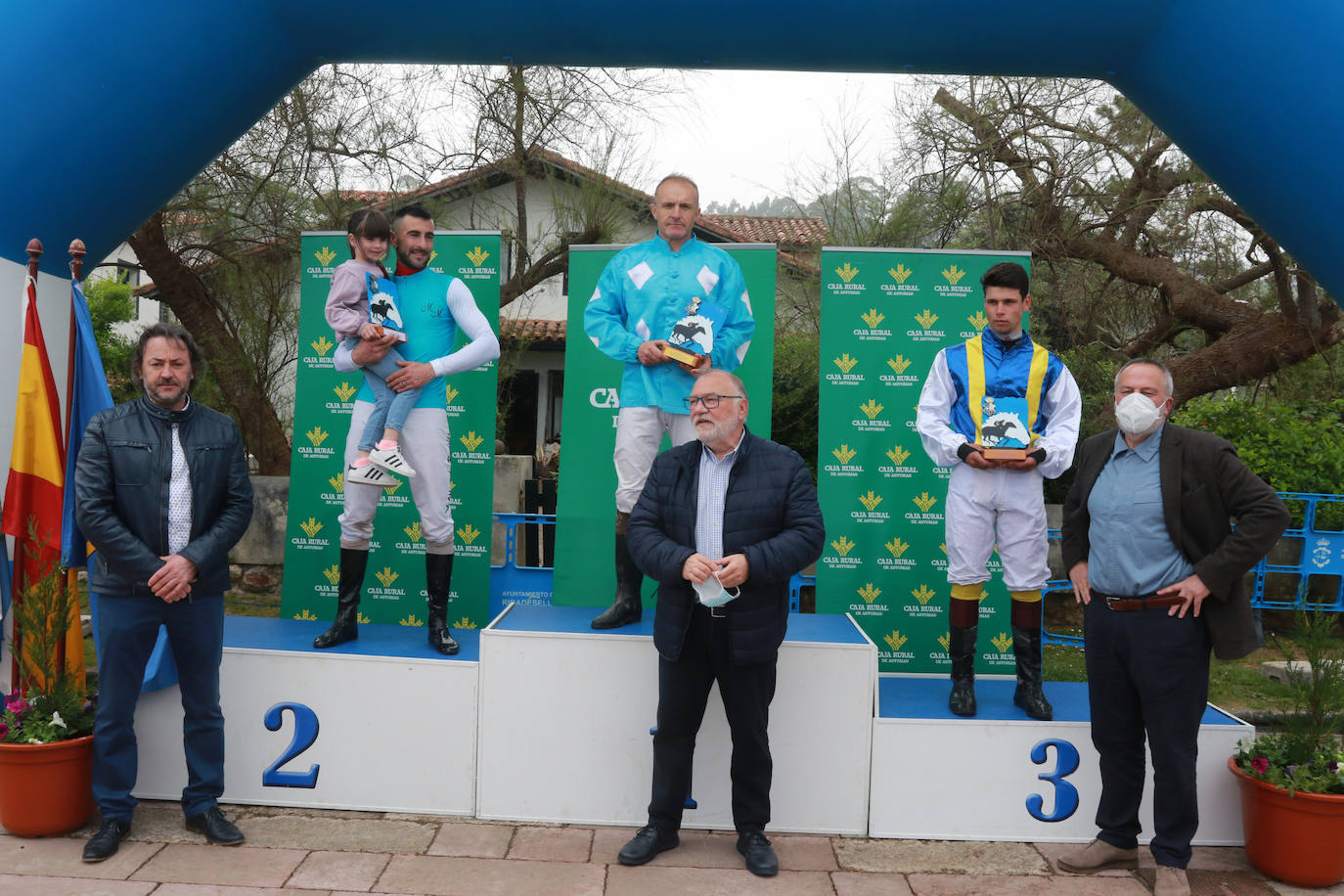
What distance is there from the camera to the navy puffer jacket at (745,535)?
3330 mm

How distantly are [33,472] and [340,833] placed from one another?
1758 millimetres

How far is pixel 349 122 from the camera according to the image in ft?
27.7

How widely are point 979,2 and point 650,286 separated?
65.3 inches

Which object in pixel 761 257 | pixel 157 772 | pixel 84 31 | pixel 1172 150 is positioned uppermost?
pixel 1172 150

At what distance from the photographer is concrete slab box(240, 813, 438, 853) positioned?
360 cm

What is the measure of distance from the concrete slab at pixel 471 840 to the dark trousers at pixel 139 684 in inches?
32.6

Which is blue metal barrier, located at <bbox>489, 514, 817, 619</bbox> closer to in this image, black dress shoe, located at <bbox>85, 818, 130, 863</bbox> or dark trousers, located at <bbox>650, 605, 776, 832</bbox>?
dark trousers, located at <bbox>650, 605, 776, 832</bbox>

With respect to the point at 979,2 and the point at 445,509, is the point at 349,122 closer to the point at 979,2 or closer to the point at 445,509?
the point at 445,509

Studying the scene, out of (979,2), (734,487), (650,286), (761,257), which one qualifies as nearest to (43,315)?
(650,286)

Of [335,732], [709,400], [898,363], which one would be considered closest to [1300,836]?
[709,400]

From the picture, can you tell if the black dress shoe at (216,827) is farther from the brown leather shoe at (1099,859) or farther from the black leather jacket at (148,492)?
the brown leather shoe at (1099,859)

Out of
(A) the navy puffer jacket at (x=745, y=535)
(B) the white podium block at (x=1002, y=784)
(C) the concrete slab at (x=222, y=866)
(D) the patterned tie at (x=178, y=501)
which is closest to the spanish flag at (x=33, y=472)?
(D) the patterned tie at (x=178, y=501)

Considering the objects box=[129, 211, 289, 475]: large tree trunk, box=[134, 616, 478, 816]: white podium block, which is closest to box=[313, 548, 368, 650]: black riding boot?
box=[134, 616, 478, 816]: white podium block

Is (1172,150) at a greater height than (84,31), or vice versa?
(1172,150)
